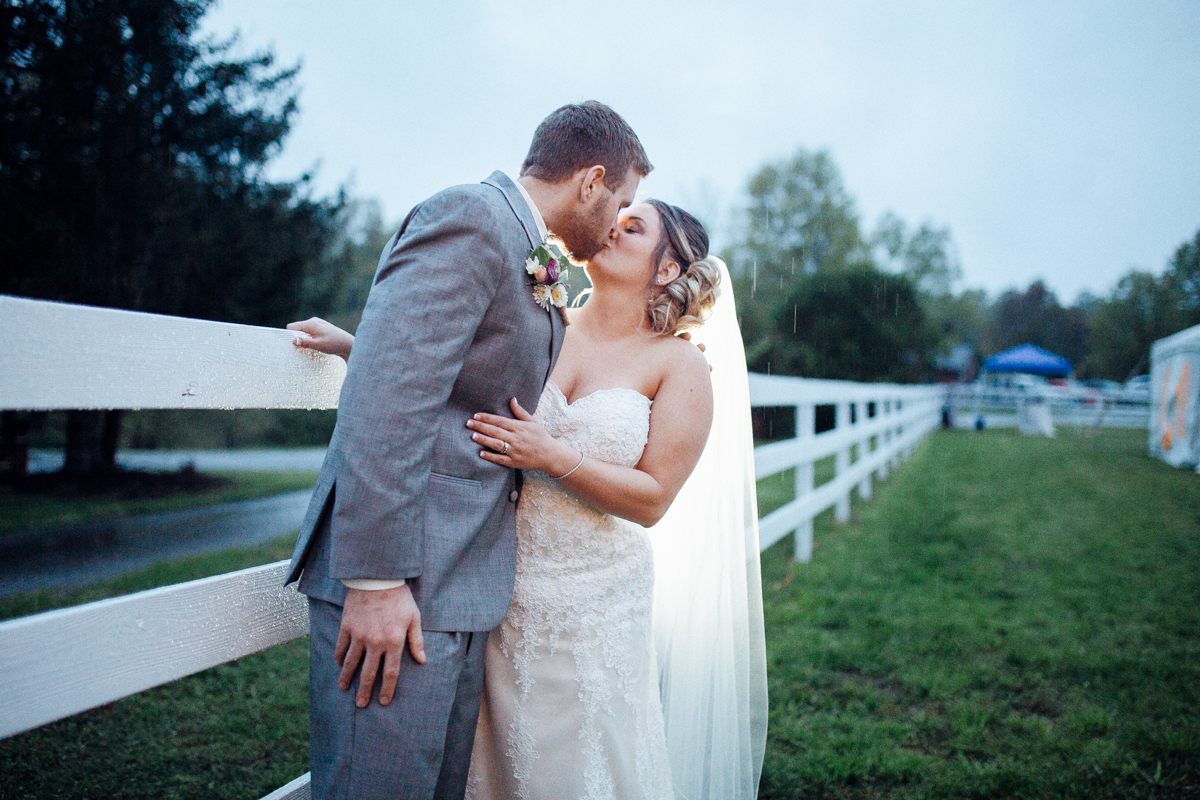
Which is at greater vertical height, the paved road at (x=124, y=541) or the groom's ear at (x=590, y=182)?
the groom's ear at (x=590, y=182)

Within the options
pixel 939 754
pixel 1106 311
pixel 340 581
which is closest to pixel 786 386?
pixel 939 754

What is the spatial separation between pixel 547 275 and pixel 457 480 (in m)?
0.50

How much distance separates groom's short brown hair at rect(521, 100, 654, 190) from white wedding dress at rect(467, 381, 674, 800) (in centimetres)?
62

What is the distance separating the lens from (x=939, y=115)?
61.6m

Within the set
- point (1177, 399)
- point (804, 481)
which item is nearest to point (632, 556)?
point (804, 481)

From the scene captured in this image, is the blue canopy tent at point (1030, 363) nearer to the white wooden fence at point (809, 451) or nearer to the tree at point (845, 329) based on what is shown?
the tree at point (845, 329)

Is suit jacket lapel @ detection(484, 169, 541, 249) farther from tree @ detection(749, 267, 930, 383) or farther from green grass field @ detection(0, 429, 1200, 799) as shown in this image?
tree @ detection(749, 267, 930, 383)

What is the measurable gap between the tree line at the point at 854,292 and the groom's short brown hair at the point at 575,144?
2171 centimetres

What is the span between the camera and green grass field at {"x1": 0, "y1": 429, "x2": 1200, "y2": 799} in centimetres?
260

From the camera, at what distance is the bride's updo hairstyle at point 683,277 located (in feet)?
7.49

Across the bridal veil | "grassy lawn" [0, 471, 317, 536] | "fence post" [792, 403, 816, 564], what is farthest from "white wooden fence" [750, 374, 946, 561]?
"grassy lawn" [0, 471, 317, 536]

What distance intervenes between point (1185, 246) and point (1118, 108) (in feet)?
73.7

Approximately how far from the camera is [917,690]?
137 inches

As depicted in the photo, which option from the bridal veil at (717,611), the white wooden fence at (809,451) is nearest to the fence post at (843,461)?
the white wooden fence at (809,451)
